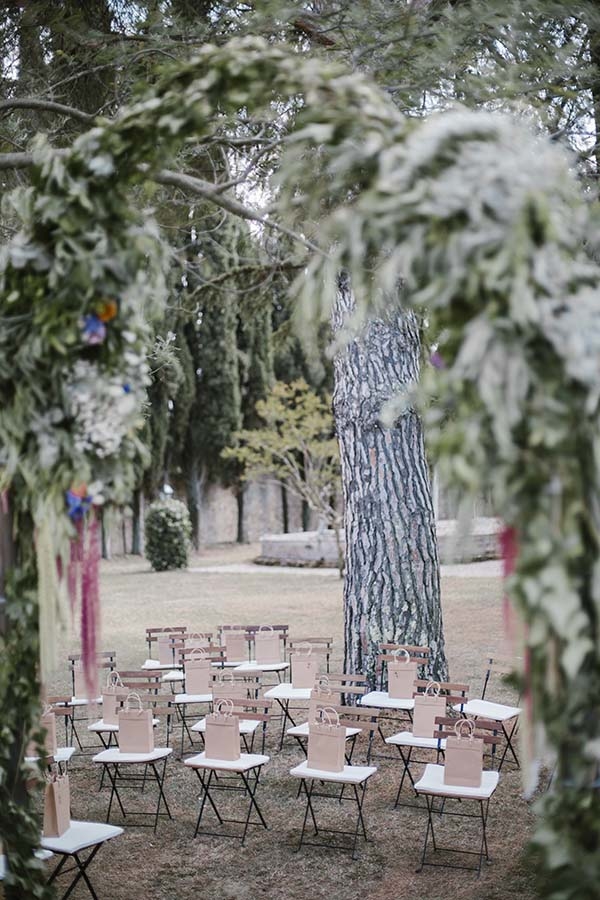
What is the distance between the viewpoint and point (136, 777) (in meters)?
6.03

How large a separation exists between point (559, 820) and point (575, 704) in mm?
343

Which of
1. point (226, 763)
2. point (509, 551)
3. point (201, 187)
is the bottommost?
point (226, 763)

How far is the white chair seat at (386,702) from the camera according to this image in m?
6.03

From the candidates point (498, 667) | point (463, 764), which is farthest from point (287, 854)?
point (498, 667)

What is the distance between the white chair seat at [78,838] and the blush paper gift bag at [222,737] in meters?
0.97

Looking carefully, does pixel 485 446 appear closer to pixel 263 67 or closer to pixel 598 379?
pixel 598 379

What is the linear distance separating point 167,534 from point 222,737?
13322 mm

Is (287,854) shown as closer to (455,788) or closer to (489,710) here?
(455,788)

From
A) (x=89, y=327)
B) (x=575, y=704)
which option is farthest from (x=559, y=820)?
(x=89, y=327)

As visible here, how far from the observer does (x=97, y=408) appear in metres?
2.91

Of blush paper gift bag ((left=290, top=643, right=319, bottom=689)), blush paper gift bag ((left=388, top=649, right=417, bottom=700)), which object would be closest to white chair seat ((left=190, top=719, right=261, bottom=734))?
blush paper gift bag ((left=290, top=643, right=319, bottom=689))

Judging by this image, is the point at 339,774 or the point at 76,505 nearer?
the point at 76,505

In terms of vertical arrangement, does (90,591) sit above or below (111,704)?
above

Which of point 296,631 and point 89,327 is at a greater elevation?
point 89,327
